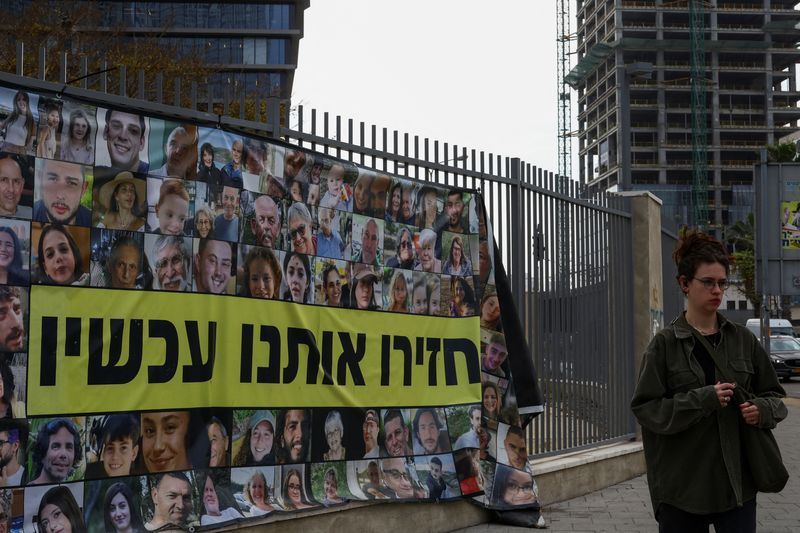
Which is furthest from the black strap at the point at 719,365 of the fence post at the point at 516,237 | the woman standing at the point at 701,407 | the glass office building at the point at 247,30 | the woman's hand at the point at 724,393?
the glass office building at the point at 247,30

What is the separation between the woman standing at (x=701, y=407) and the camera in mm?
4145

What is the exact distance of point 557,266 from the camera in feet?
30.9

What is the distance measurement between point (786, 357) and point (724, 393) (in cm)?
3325

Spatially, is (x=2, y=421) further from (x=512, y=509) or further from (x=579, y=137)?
(x=579, y=137)

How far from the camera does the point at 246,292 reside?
6090 mm

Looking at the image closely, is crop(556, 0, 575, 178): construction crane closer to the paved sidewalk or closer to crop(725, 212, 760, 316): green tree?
crop(725, 212, 760, 316): green tree

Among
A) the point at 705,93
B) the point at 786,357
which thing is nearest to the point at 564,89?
the point at 705,93

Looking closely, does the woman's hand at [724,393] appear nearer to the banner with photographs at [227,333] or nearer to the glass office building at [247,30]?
the banner with photographs at [227,333]

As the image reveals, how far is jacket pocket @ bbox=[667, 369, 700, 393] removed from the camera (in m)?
4.27

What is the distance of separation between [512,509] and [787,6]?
121 m

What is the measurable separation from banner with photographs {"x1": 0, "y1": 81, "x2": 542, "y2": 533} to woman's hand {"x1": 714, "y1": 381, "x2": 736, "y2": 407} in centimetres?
277

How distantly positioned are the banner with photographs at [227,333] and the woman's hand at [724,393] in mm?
2768

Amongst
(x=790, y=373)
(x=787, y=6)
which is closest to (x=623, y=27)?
(x=787, y=6)

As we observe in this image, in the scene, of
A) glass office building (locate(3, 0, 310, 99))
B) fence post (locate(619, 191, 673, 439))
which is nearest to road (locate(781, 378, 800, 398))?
fence post (locate(619, 191, 673, 439))
